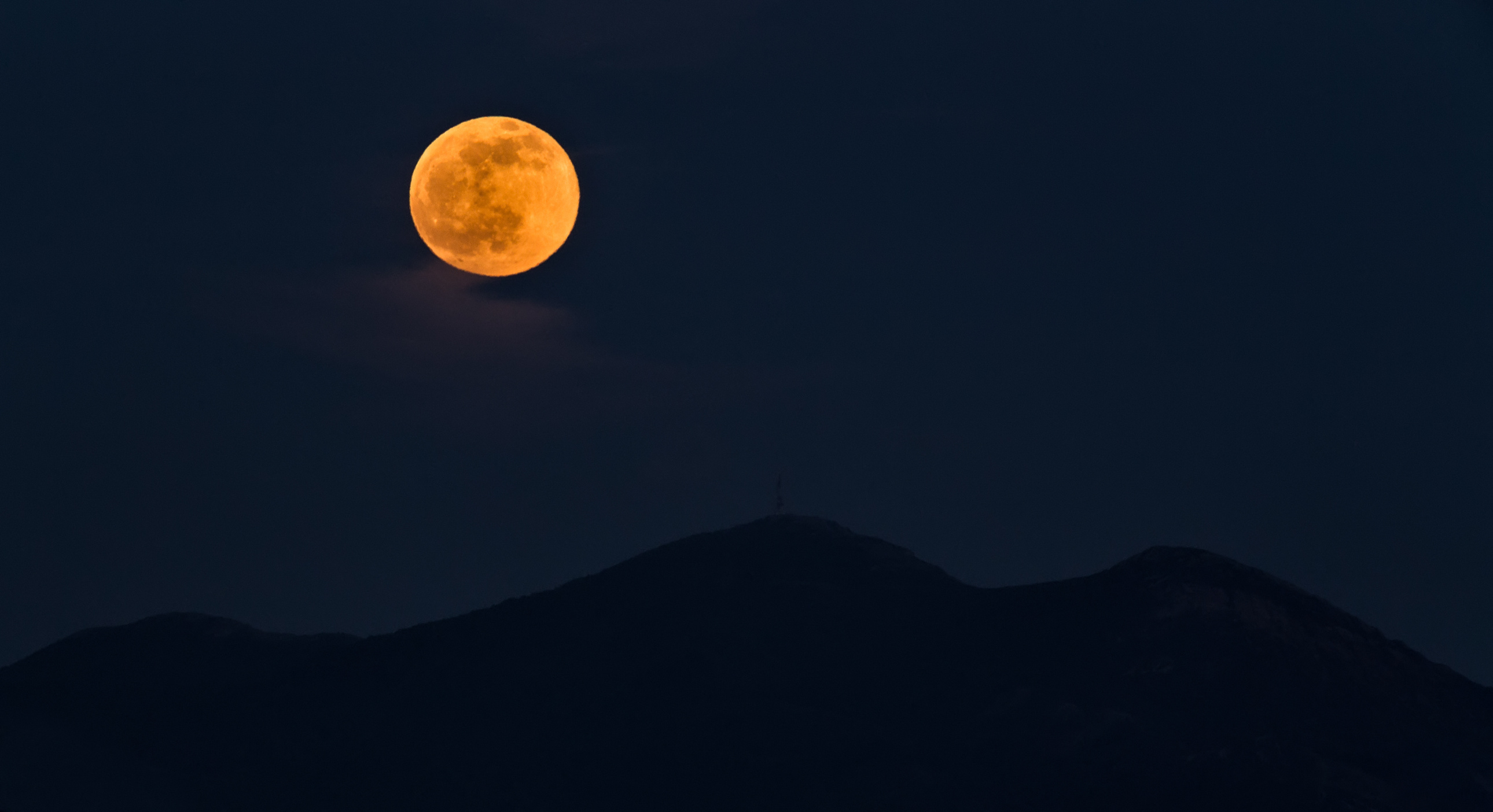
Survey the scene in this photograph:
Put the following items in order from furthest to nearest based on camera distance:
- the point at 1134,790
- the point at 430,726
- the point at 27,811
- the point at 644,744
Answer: the point at 430,726 → the point at 644,744 → the point at 27,811 → the point at 1134,790

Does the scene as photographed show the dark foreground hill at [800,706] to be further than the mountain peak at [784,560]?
No

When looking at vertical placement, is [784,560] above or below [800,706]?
above

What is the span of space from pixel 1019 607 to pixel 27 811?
83.0 m

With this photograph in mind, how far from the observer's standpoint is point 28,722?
135625mm

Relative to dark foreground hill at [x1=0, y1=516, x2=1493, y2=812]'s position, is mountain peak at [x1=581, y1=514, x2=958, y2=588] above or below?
above

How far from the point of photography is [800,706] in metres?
129

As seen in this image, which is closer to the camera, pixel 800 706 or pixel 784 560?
pixel 800 706

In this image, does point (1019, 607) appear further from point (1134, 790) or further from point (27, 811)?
point (27, 811)

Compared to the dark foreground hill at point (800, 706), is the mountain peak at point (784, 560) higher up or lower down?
higher up

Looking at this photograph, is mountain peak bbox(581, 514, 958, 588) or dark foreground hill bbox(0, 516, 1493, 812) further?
mountain peak bbox(581, 514, 958, 588)

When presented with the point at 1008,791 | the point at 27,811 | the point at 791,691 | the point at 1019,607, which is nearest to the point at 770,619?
the point at 791,691

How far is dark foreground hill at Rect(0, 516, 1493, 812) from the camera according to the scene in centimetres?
11469

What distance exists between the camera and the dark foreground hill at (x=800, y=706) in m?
115

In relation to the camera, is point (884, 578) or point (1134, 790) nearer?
point (1134, 790)
